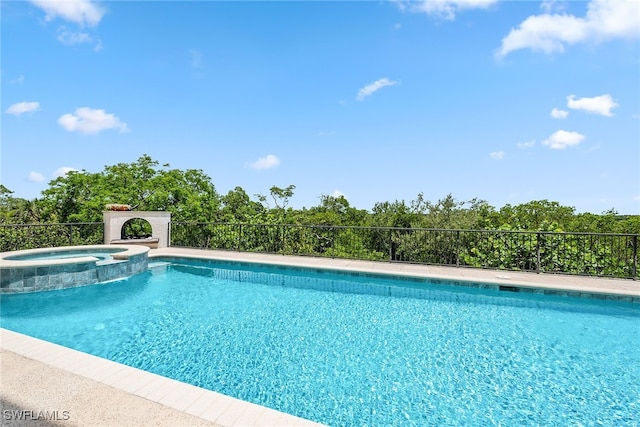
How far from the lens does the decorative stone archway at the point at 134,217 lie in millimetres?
10227

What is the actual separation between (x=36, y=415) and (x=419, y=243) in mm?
9216

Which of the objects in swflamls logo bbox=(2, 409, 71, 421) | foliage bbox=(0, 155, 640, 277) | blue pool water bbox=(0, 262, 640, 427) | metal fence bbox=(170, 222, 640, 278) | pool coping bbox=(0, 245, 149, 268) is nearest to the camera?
swflamls logo bbox=(2, 409, 71, 421)

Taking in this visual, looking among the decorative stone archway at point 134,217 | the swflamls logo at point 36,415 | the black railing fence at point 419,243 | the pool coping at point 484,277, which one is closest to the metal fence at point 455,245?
the black railing fence at point 419,243

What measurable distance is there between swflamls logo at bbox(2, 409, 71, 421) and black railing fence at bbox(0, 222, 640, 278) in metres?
6.93

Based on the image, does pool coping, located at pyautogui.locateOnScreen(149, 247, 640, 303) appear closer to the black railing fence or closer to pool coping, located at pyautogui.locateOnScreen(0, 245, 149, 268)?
the black railing fence

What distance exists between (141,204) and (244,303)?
12578mm

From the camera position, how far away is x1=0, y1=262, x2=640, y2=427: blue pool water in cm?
285

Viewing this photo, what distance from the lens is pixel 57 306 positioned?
554 cm

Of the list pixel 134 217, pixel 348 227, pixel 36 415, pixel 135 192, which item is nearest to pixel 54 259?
pixel 134 217

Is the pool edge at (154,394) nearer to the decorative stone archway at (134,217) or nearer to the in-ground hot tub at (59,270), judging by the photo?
the in-ground hot tub at (59,270)

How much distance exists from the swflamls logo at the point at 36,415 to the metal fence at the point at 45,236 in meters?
8.74

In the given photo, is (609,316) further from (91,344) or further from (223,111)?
(223,111)

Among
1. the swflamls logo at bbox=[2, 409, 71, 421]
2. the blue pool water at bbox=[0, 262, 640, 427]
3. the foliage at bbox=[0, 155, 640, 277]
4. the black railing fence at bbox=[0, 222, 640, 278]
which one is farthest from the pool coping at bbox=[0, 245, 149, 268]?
the swflamls logo at bbox=[2, 409, 71, 421]

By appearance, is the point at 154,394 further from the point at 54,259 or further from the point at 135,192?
the point at 135,192
